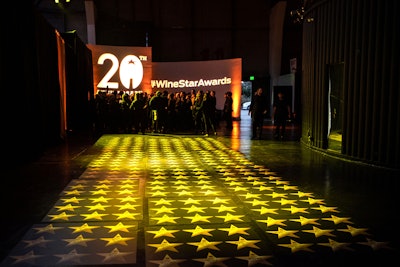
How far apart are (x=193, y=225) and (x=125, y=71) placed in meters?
17.5

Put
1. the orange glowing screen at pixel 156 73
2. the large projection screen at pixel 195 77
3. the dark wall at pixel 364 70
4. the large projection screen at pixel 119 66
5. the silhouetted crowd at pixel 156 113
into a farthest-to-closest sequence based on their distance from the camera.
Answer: the large projection screen at pixel 195 77 → the orange glowing screen at pixel 156 73 → the large projection screen at pixel 119 66 → the silhouetted crowd at pixel 156 113 → the dark wall at pixel 364 70

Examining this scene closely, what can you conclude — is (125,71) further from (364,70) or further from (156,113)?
(364,70)

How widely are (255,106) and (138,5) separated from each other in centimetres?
1451

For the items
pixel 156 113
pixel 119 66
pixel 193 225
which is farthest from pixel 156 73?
pixel 193 225

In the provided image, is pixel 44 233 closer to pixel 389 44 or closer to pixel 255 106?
pixel 389 44

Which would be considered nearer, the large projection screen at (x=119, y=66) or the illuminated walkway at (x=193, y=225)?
the illuminated walkway at (x=193, y=225)

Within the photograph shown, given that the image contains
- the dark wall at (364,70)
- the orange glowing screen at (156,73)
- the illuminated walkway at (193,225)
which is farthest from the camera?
the orange glowing screen at (156,73)

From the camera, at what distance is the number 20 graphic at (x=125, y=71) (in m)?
21.7

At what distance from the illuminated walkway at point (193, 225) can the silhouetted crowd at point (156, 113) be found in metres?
8.33

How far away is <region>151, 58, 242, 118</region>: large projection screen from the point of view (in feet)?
77.7

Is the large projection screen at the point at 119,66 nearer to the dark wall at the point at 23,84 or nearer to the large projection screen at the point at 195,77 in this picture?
the large projection screen at the point at 195,77

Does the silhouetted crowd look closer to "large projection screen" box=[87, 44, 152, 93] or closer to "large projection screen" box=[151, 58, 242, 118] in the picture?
"large projection screen" box=[87, 44, 152, 93]

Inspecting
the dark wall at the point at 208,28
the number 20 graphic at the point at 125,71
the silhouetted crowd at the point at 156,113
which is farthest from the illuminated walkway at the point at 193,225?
the dark wall at the point at 208,28

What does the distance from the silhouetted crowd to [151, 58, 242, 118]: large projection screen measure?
472cm
